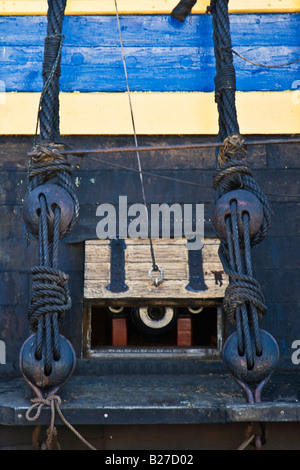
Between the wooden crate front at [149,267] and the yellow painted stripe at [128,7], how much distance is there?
1976 millimetres

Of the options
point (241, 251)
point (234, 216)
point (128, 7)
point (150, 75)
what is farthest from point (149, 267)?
point (128, 7)

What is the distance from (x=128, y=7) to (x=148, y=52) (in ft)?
1.39

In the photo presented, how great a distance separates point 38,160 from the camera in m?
3.01

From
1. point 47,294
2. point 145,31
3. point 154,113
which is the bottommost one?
point 47,294

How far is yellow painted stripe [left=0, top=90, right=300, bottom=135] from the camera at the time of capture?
4098mm

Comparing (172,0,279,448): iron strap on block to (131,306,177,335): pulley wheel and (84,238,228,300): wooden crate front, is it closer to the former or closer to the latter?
(84,238,228,300): wooden crate front

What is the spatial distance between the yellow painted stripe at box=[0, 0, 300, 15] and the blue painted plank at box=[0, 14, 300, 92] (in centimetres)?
5

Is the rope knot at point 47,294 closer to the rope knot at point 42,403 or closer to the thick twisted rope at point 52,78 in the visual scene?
the rope knot at point 42,403

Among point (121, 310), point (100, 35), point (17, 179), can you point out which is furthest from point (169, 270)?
point (100, 35)

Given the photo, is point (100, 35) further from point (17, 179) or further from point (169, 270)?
point (169, 270)

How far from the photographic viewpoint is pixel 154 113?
13.6 ft

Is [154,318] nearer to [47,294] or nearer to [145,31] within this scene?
[47,294]

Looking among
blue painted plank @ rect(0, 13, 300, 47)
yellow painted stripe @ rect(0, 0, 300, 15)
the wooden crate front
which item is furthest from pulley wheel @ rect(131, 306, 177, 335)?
yellow painted stripe @ rect(0, 0, 300, 15)

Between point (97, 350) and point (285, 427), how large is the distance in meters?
1.44
